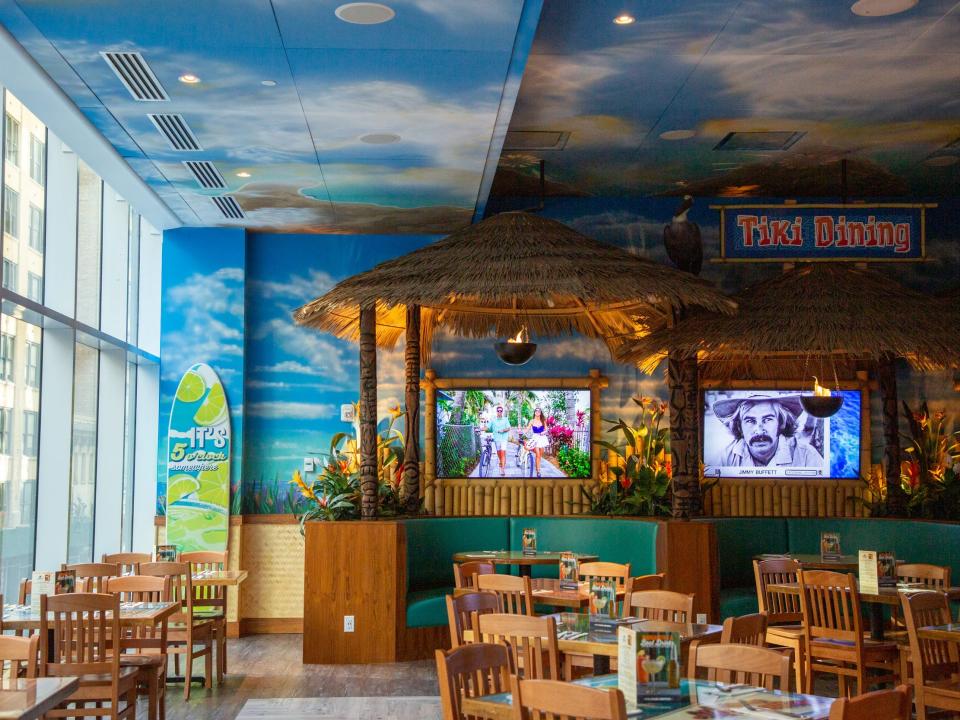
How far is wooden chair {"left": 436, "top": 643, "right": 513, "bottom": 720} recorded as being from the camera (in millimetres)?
4012

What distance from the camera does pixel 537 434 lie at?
466 inches

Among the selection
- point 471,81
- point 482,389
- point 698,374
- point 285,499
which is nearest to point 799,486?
point 698,374

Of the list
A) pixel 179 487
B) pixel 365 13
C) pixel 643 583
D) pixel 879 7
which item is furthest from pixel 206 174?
pixel 879 7

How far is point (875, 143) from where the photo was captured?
34.7 ft

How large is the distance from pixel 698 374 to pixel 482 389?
2.36m

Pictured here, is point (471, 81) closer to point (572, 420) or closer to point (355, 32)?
point (355, 32)

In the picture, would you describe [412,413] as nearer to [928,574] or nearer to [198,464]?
[198,464]

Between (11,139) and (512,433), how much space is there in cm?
577

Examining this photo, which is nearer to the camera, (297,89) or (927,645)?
(927,645)

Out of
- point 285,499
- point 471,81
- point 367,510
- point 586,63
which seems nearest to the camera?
point 471,81

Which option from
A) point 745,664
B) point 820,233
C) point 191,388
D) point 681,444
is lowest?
point 745,664

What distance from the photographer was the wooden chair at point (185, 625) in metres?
7.82

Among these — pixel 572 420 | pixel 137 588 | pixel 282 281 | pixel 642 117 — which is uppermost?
pixel 642 117

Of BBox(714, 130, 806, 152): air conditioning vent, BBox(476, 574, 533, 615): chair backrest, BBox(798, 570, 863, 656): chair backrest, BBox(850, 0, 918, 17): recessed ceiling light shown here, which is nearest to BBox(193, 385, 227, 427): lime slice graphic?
BBox(476, 574, 533, 615): chair backrest
